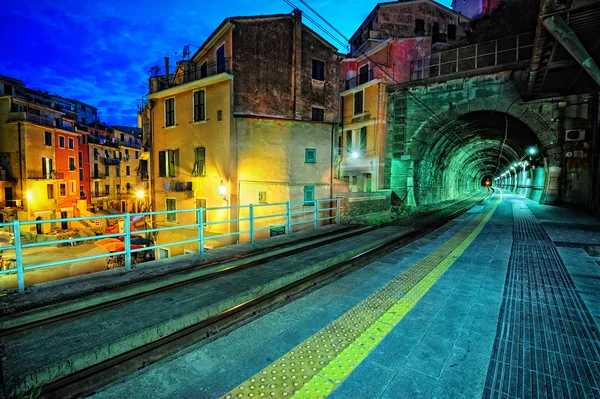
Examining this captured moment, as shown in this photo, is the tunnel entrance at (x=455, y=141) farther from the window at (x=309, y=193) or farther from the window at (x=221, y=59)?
the window at (x=221, y=59)

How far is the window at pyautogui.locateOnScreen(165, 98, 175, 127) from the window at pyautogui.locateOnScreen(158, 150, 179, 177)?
2.27m

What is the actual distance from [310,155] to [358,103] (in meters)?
11.0

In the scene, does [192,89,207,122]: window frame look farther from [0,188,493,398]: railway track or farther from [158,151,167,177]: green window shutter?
[0,188,493,398]: railway track

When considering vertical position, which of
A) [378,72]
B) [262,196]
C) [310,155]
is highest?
[378,72]

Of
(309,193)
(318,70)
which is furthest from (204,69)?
(309,193)

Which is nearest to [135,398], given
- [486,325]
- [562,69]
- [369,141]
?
[486,325]

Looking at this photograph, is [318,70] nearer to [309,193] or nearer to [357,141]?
[357,141]

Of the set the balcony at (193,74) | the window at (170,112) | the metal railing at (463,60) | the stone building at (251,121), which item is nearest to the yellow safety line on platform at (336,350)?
the stone building at (251,121)

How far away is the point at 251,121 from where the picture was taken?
59.5ft

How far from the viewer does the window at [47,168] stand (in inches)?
1320

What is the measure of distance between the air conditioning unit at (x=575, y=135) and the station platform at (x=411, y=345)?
53.0ft

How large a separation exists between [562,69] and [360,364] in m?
18.8

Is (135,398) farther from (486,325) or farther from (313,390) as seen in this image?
(486,325)

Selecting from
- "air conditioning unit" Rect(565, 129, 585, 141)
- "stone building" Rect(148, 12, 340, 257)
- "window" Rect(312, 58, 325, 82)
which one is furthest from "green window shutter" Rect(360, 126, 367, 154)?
"air conditioning unit" Rect(565, 129, 585, 141)
